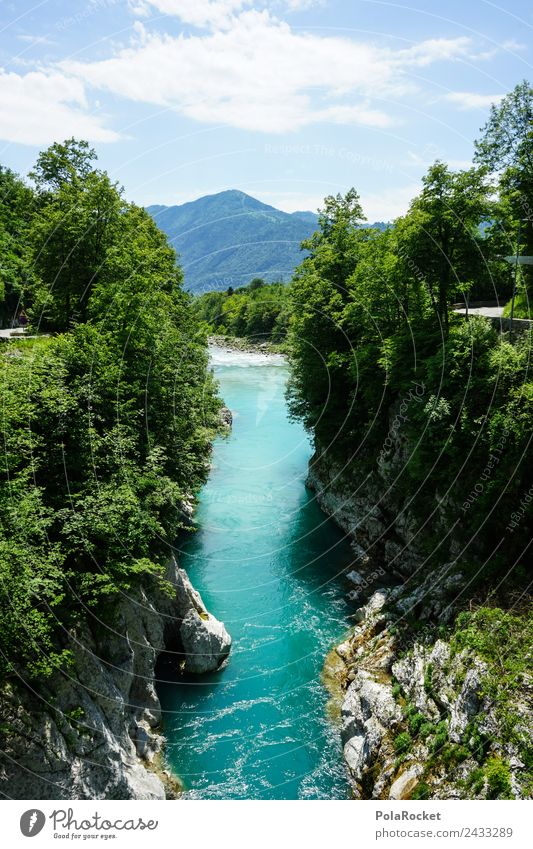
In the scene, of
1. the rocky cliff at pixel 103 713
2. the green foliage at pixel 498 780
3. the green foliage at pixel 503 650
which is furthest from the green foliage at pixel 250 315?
the green foliage at pixel 498 780

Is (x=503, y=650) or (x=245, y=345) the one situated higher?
(x=245, y=345)

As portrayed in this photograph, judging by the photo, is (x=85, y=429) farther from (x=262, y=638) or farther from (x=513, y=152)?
(x=513, y=152)

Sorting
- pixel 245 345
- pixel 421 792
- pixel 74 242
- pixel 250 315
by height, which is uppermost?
pixel 250 315

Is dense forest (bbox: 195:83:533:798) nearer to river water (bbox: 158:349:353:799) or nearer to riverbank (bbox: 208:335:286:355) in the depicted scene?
river water (bbox: 158:349:353:799)

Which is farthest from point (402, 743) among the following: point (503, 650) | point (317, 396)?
point (317, 396)

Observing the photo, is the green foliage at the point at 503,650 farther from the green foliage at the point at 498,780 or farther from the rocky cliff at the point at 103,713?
the rocky cliff at the point at 103,713
